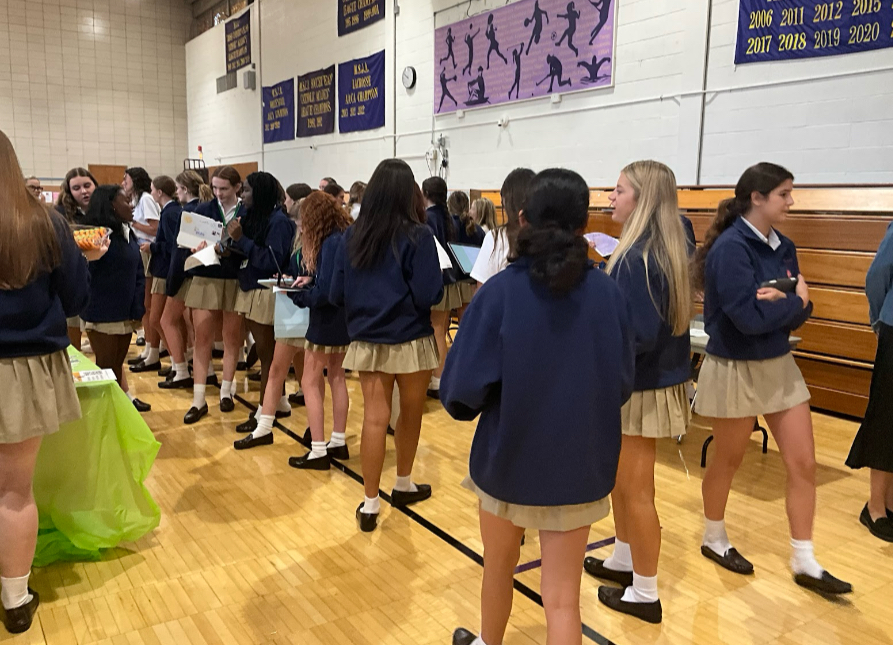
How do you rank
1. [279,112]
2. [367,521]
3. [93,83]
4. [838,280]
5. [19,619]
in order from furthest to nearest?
[93,83] → [279,112] → [838,280] → [367,521] → [19,619]

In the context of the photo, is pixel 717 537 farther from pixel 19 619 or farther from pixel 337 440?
pixel 19 619

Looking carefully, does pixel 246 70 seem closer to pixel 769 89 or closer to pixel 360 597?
pixel 769 89

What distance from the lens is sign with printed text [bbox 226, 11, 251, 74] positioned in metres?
13.4

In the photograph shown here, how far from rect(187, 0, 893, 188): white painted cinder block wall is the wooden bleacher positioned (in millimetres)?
341

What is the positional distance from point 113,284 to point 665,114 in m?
4.78

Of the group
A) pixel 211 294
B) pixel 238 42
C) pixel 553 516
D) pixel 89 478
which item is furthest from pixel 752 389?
pixel 238 42

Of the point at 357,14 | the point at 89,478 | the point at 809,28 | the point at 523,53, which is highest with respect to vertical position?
the point at 357,14

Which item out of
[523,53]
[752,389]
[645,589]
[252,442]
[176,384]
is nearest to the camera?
[645,589]

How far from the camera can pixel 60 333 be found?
7.39ft

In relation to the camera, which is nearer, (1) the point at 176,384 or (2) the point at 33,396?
(2) the point at 33,396

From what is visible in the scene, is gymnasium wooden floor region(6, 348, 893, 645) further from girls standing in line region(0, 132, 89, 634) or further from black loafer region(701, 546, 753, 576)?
girls standing in line region(0, 132, 89, 634)

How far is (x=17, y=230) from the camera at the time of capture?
6.70 ft

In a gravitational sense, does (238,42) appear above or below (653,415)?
above

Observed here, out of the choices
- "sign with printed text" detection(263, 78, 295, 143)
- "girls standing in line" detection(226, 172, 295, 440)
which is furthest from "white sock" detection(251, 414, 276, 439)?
"sign with printed text" detection(263, 78, 295, 143)
